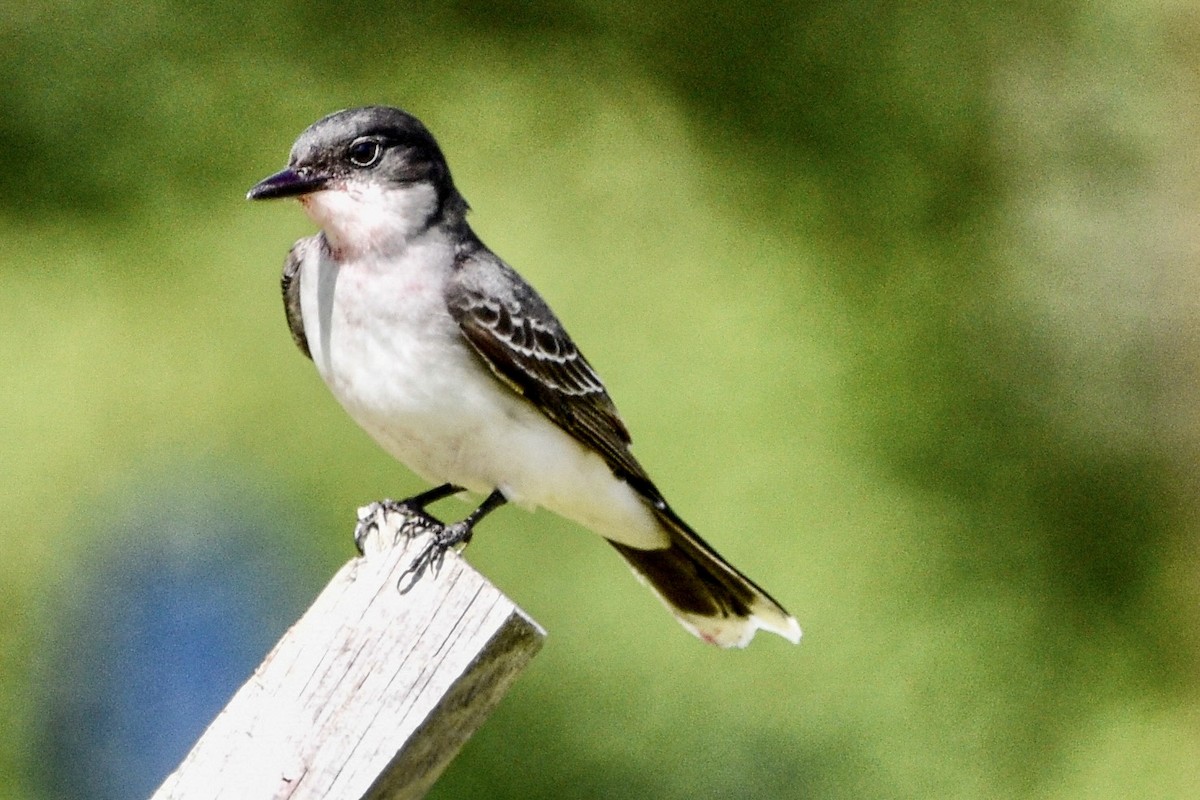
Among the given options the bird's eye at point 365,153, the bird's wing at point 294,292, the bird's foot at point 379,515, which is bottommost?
the bird's foot at point 379,515

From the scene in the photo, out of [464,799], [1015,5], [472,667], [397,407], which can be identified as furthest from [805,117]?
[472,667]

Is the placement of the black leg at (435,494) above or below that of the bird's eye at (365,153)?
below

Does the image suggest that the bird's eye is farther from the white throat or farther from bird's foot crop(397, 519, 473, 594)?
bird's foot crop(397, 519, 473, 594)

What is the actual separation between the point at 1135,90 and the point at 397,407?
7.53 ft

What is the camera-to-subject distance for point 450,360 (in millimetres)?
2979

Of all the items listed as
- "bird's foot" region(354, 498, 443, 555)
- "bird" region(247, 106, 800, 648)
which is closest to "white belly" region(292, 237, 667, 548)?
"bird" region(247, 106, 800, 648)

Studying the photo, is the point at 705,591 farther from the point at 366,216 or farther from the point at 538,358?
the point at 366,216

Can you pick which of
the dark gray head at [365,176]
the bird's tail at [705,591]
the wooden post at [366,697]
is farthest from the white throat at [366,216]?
the wooden post at [366,697]

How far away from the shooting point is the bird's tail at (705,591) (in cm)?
315

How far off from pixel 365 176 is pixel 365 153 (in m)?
0.04

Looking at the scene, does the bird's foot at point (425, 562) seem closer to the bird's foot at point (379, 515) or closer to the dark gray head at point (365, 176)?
the bird's foot at point (379, 515)

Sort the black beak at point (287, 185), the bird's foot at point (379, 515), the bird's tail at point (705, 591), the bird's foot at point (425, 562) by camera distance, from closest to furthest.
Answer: the bird's foot at point (425, 562), the bird's foot at point (379, 515), the black beak at point (287, 185), the bird's tail at point (705, 591)

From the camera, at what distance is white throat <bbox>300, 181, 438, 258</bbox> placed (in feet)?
9.93

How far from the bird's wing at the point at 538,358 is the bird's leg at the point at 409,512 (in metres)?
0.28
